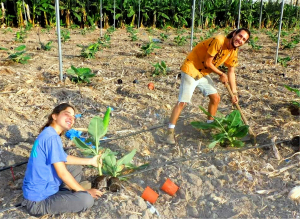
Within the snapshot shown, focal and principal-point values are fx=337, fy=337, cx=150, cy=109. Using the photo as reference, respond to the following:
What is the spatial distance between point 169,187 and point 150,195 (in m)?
0.19

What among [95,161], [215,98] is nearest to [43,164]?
[95,161]

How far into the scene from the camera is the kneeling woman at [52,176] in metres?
2.34

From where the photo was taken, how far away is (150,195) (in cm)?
262

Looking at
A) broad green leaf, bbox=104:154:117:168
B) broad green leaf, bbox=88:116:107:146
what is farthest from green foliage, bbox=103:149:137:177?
broad green leaf, bbox=88:116:107:146

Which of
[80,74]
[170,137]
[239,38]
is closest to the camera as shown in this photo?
[239,38]

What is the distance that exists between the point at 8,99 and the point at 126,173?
2238 millimetres

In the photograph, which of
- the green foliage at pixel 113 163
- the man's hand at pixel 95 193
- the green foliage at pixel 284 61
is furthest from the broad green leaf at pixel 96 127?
the green foliage at pixel 284 61

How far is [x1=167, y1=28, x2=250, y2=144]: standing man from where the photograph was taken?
316cm

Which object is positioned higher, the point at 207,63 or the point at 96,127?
the point at 207,63

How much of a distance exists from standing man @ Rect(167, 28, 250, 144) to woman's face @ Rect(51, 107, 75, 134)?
4.27ft

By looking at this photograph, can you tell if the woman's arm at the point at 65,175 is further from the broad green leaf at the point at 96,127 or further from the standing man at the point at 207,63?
the standing man at the point at 207,63

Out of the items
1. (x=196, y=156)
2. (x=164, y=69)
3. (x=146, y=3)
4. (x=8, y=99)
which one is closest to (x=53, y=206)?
(x=196, y=156)

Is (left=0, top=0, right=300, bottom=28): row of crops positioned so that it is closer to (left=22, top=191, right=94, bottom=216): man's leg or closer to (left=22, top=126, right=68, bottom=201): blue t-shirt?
(left=22, top=126, right=68, bottom=201): blue t-shirt

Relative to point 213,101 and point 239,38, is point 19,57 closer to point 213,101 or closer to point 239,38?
point 213,101
